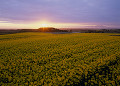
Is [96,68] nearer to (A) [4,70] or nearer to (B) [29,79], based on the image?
(B) [29,79]

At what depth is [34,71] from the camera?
9336 mm

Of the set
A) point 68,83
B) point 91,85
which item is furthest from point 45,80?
point 91,85

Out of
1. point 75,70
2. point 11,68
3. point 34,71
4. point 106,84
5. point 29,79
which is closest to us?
point 106,84

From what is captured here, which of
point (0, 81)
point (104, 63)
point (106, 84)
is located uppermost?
point (104, 63)

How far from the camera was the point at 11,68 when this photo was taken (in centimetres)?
1019

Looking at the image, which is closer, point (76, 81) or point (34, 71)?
point (76, 81)

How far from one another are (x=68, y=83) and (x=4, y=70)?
25.5 ft

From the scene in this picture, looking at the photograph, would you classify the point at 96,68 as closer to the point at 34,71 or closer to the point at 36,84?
the point at 36,84

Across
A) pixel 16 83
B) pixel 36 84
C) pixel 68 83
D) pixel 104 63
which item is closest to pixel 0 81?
pixel 16 83

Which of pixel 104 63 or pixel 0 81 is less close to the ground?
pixel 104 63

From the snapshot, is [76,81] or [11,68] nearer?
[76,81]

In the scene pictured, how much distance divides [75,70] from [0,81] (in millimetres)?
7438

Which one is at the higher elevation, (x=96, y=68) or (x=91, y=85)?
(x=96, y=68)

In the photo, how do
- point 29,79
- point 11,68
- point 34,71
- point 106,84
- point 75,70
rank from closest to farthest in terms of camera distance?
point 106,84
point 29,79
point 75,70
point 34,71
point 11,68
